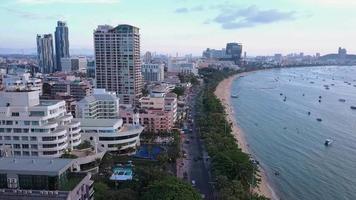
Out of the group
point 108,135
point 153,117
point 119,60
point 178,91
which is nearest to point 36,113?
point 108,135

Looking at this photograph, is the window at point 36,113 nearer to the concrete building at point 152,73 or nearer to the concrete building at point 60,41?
the concrete building at point 152,73

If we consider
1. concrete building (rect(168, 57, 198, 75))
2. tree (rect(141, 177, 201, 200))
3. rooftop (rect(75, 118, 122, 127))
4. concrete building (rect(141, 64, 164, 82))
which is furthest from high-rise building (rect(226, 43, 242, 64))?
tree (rect(141, 177, 201, 200))

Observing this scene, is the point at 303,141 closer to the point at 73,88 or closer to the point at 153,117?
the point at 153,117

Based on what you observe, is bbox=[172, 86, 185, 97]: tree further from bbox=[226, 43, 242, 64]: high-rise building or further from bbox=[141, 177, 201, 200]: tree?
bbox=[226, 43, 242, 64]: high-rise building

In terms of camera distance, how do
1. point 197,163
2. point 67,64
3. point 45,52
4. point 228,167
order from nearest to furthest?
point 228,167, point 197,163, point 45,52, point 67,64

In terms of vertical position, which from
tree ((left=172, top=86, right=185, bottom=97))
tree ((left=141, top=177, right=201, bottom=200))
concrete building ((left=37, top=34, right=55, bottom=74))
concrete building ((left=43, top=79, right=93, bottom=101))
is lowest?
tree ((left=141, top=177, right=201, bottom=200))

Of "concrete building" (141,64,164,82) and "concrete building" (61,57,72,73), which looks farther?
"concrete building" (61,57,72,73)
